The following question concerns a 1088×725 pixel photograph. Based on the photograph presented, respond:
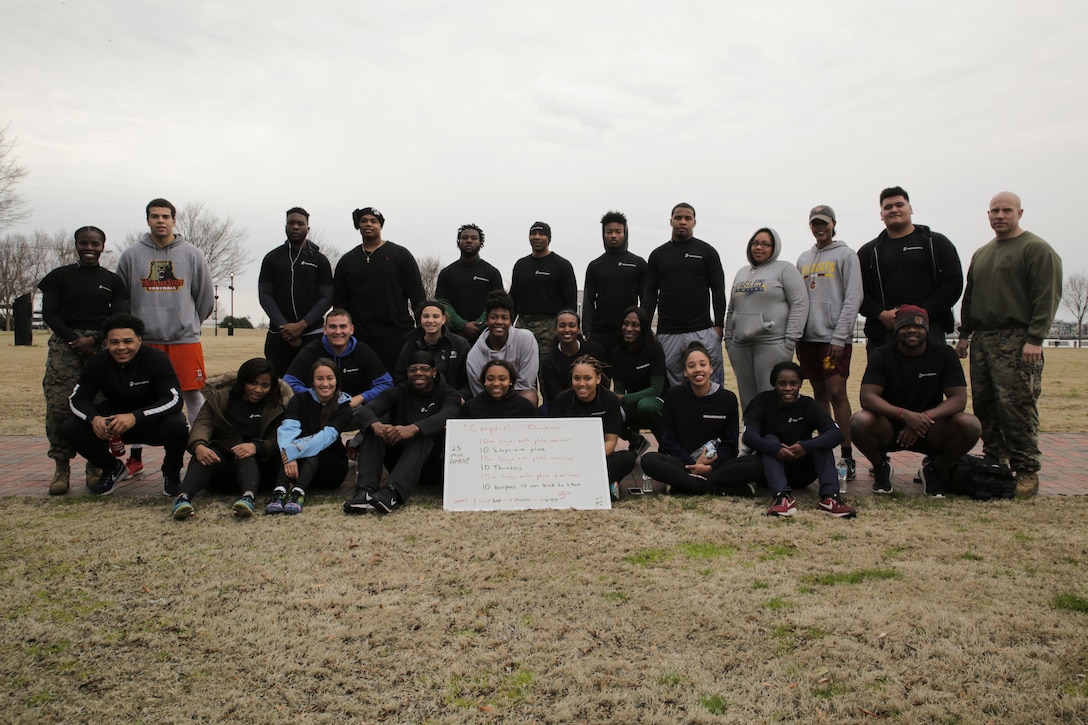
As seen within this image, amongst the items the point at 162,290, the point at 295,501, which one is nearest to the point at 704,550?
the point at 295,501


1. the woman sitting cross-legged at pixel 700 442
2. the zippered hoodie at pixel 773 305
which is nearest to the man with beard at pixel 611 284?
the zippered hoodie at pixel 773 305

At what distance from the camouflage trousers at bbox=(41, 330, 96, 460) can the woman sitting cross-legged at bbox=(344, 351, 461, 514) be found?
92.8 inches

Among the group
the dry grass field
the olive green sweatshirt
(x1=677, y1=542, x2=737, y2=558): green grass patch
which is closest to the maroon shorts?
the olive green sweatshirt

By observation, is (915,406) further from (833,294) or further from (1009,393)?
(833,294)

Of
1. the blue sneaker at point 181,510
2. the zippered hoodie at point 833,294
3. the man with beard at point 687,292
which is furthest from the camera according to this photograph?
the man with beard at point 687,292

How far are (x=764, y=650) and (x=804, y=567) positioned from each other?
109 cm

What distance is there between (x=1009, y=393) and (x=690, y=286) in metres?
2.62

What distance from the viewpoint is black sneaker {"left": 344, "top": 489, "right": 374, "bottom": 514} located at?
5.02 meters

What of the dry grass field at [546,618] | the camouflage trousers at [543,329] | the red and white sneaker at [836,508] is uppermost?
the camouflage trousers at [543,329]

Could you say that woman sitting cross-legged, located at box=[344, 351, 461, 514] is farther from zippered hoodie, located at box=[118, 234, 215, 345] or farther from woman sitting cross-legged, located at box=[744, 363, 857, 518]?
woman sitting cross-legged, located at box=[744, 363, 857, 518]

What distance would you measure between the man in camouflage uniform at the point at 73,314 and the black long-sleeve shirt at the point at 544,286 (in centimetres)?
358

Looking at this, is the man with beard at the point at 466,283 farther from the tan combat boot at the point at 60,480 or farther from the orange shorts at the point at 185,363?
the tan combat boot at the point at 60,480

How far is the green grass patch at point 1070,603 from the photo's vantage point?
3.27 meters

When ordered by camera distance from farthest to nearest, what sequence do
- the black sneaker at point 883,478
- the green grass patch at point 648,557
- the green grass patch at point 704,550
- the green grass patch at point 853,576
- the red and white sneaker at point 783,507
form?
the black sneaker at point 883,478, the red and white sneaker at point 783,507, the green grass patch at point 704,550, the green grass patch at point 648,557, the green grass patch at point 853,576
